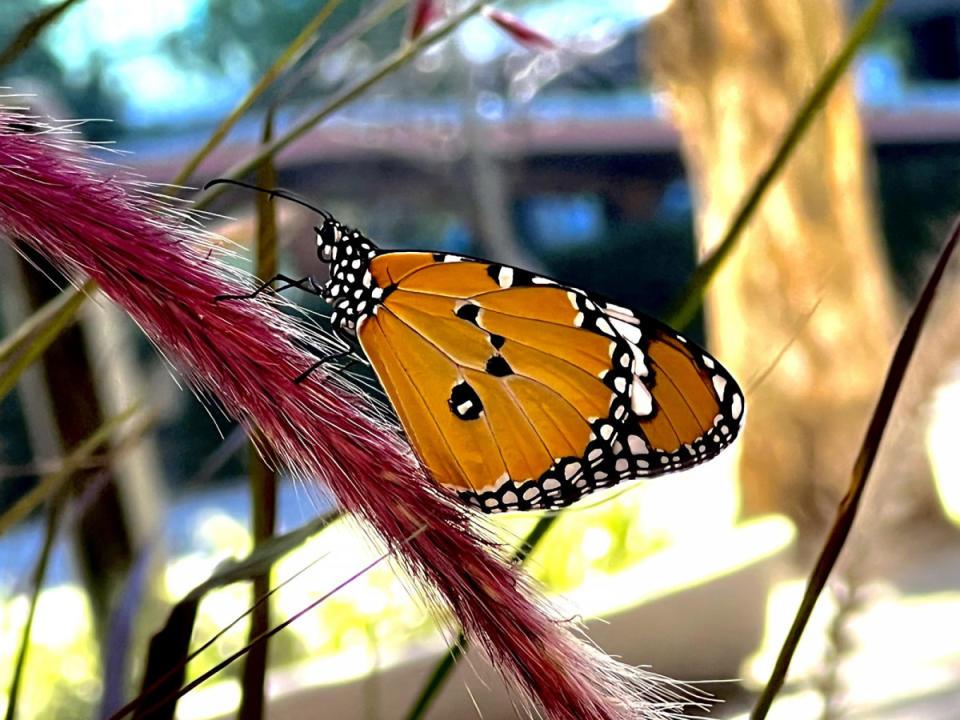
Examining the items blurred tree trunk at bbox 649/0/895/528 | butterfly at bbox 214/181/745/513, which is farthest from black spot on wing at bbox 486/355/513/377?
blurred tree trunk at bbox 649/0/895/528

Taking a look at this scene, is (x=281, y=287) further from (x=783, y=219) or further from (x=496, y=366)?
(x=783, y=219)

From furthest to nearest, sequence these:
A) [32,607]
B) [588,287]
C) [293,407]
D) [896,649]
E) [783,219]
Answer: [783,219], [896,649], [588,287], [32,607], [293,407]

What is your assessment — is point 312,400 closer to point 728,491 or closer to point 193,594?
point 193,594

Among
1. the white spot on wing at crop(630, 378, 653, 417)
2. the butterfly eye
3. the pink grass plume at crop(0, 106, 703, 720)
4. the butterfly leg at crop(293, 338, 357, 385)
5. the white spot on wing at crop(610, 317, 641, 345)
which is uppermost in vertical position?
the white spot on wing at crop(610, 317, 641, 345)

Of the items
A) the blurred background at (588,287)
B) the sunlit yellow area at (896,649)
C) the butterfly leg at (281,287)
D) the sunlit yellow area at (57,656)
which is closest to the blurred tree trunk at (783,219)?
the blurred background at (588,287)

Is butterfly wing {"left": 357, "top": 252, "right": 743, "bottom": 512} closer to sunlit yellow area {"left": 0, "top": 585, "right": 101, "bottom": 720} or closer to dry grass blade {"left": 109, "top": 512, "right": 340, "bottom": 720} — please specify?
dry grass blade {"left": 109, "top": 512, "right": 340, "bottom": 720}

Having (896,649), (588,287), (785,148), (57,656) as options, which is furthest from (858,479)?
(896,649)
